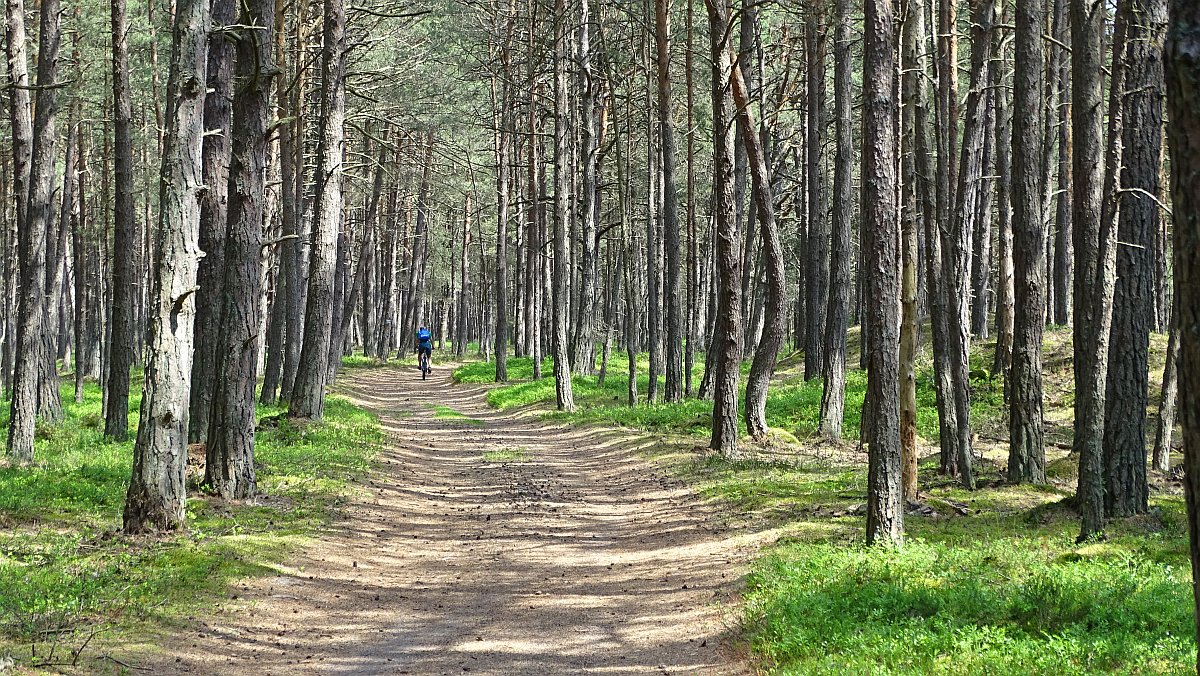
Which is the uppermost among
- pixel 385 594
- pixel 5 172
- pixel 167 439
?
pixel 5 172

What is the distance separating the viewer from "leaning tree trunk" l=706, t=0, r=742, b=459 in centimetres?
1558

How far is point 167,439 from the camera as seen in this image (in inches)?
364

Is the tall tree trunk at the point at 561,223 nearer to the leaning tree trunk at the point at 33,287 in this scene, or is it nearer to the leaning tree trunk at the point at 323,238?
the leaning tree trunk at the point at 323,238

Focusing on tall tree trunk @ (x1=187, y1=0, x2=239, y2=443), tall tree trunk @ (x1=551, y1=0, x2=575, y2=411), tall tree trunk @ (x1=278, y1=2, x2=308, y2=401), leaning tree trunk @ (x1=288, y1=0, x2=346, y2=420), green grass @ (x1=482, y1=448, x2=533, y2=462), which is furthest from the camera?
tall tree trunk @ (x1=551, y1=0, x2=575, y2=411)

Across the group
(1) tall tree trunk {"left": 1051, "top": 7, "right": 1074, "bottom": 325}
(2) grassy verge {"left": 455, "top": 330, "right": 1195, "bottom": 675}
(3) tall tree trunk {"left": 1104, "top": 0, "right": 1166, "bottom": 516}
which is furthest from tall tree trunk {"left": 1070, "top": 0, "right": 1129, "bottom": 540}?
(1) tall tree trunk {"left": 1051, "top": 7, "right": 1074, "bottom": 325}

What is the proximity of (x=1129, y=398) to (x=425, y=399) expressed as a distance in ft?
73.2

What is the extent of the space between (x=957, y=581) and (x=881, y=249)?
2.99 metres

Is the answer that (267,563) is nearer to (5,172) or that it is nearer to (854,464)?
(854,464)

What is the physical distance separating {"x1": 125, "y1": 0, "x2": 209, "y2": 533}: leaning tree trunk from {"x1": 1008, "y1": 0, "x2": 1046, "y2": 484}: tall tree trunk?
29.2 feet

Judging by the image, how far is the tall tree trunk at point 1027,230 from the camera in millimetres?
11891

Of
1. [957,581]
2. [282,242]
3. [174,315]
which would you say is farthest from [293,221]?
[957,581]

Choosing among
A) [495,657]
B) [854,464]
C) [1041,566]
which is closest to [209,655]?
[495,657]

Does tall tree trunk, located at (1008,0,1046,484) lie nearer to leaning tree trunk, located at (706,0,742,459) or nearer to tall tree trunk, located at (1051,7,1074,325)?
leaning tree trunk, located at (706,0,742,459)

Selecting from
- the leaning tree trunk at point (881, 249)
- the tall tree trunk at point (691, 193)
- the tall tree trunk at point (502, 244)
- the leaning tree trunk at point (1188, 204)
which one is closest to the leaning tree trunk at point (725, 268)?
the tall tree trunk at point (691, 193)
